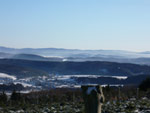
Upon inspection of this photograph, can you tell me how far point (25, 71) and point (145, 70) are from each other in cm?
5708

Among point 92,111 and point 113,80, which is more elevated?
point 92,111

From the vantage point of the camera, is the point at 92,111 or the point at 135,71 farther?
the point at 135,71

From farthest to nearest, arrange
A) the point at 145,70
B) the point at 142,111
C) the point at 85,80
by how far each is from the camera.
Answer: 1. the point at 145,70
2. the point at 85,80
3. the point at 142,111

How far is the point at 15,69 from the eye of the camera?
617 ft

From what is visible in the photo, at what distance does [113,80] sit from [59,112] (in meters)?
123

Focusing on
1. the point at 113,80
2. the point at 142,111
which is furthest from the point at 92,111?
the point at 113,80

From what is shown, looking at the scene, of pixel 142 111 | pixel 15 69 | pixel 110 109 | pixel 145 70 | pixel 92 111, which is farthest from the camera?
pixel 15 69

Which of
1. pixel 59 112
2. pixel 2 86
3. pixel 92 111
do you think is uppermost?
pixel 92 111

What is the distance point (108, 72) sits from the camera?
626 ft

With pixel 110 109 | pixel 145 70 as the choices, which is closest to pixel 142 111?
pixel 110 109

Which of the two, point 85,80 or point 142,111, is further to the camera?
point 85,80

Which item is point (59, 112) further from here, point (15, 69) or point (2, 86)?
point (15, 69)

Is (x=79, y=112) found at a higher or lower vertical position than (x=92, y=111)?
lower

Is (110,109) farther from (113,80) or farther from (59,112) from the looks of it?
(113,80)
